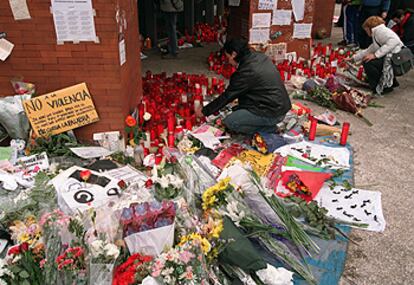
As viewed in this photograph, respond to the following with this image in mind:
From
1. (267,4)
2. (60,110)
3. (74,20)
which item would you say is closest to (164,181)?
(60,110)

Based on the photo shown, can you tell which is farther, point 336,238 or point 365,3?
point 365,3

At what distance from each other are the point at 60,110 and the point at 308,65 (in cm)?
499

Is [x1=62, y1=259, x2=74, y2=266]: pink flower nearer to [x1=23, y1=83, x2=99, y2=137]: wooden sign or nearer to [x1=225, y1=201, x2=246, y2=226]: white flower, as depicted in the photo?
[x1=225, y1=201, x2=246, y2=226]: white flower

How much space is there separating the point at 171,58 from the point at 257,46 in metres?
2.02

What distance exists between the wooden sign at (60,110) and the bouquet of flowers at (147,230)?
1.98 m

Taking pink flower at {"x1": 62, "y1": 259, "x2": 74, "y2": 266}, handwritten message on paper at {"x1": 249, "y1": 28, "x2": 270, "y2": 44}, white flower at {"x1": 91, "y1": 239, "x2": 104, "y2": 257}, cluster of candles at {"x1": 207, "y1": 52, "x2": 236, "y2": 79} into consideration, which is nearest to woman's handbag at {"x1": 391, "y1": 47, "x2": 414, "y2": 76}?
handwritten message on paper at {"x1": 249, "y1": 28, "x2": 270, "y2": 44}

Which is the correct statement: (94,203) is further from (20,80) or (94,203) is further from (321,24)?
(321,24)

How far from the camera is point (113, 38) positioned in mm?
3625

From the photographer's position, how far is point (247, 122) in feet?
14.1

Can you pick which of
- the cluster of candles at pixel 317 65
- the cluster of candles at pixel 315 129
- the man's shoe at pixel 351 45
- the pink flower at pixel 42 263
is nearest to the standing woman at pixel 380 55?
the cluster of candles at pixel 317 65

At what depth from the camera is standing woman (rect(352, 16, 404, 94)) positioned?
5918mm

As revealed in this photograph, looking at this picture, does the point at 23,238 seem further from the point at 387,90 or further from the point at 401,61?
the point at 387,90

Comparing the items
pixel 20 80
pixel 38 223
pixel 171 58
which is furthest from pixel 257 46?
pixel 38 223

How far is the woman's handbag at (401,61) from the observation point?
597cm
